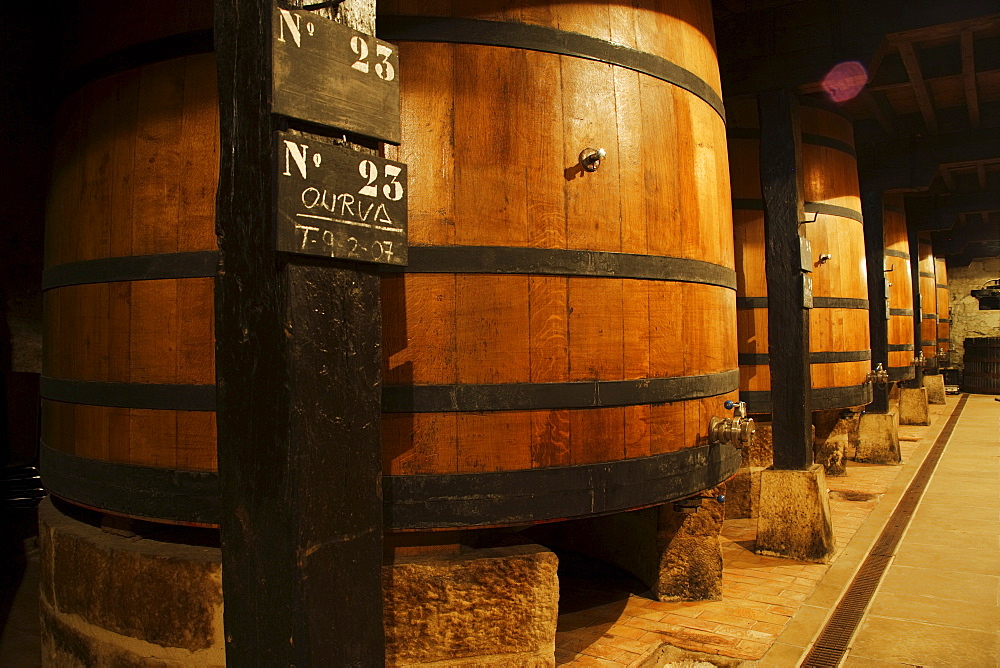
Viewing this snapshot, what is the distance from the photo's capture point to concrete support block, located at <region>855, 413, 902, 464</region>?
787cm

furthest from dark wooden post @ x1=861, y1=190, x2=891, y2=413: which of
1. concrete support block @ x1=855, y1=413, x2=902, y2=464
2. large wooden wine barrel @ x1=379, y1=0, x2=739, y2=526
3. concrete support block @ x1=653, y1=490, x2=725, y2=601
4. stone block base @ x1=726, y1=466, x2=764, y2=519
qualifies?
large wooden wine barrel @ x1=379, y1=0, x2=739, y2=526

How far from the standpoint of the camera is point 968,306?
Result: 1975 cm

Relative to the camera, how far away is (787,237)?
466 cm

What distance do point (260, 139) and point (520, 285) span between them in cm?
101

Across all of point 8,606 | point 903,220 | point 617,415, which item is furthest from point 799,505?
point 903,220

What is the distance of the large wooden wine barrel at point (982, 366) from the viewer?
16.8 m

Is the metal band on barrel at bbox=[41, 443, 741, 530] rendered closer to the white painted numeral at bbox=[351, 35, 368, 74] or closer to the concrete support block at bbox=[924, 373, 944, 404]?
the white painted numeral at bbox=[351, 35, 368, 74]

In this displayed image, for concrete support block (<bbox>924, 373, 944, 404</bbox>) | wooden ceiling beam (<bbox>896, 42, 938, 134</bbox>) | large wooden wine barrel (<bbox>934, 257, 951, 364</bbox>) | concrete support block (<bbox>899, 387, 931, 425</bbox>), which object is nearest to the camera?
wooden ceiling beam (<bbox>896, 42, 938, 134</bbox>)

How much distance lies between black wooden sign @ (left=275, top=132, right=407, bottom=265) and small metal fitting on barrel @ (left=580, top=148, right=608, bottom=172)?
87 centimetres

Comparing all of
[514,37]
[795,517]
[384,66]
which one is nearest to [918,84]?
[795,517]


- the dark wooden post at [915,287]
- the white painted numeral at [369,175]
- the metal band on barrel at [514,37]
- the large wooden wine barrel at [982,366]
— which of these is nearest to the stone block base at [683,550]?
the metal band on barrel at [514,37]

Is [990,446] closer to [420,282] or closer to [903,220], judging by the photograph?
[903,220]

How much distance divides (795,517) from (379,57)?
4078 millimetres

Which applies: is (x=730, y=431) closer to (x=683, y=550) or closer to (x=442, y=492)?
(x=683, y=550)
